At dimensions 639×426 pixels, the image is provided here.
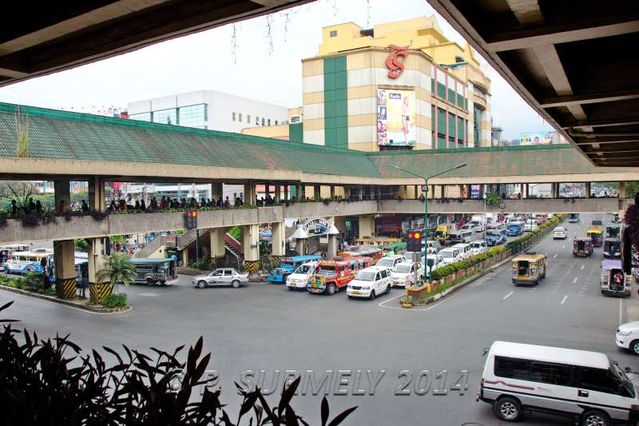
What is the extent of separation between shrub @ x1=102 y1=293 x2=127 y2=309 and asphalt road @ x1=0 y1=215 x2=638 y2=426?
0.96 metres

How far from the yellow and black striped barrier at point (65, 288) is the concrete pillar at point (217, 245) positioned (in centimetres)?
1336

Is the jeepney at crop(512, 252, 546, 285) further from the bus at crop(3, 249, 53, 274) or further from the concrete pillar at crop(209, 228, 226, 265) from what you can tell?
the bus at crop(3, 249, 53, 274)

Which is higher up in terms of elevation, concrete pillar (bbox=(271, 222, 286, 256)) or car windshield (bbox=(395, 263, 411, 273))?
concrete pillar (bbox=(271, 222, 286, 256))

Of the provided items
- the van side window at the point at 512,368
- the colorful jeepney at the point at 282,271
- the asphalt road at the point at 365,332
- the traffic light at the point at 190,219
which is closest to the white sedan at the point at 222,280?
the asphalt road at the point at 365,332

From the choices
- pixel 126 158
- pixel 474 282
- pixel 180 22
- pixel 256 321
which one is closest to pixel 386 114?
pixel 474 282

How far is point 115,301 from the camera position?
25859 millimetres

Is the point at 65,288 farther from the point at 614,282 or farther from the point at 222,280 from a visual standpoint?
the point at 614,282

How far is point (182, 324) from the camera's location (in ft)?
74.0

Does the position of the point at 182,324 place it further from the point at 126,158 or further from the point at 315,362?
the point at 126,158

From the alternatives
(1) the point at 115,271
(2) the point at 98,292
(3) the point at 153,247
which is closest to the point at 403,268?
(1) the point at 115,271

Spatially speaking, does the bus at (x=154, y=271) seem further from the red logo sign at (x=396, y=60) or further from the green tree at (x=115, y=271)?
the red logo sign at (x=396, y=60)

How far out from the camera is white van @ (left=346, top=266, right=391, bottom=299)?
27.8 meters

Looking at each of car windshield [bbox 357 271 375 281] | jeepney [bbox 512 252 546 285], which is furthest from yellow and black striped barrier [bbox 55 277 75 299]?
jeepney [bbox 512 252 546 285]

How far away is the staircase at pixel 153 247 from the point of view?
44.8 m
